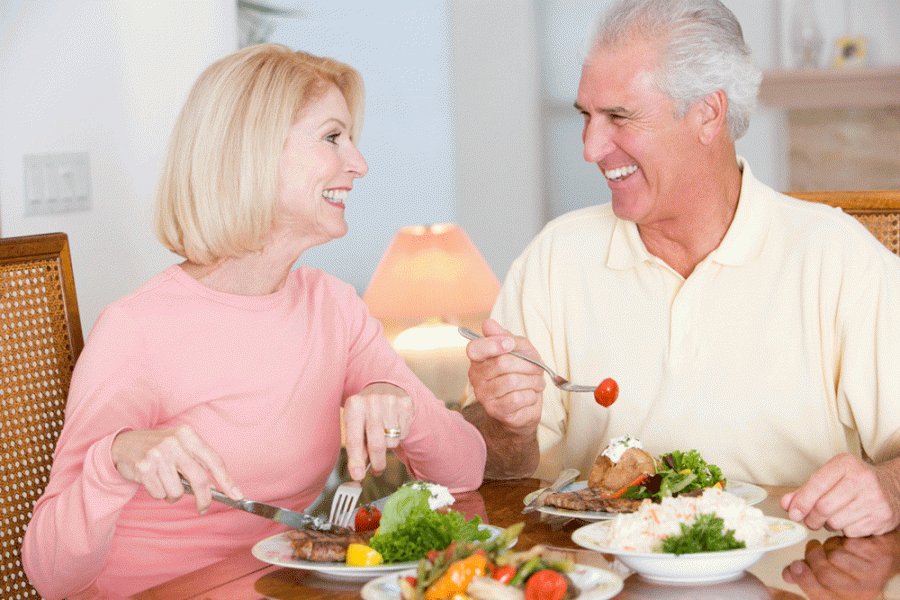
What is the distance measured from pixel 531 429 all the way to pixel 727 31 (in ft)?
2.46

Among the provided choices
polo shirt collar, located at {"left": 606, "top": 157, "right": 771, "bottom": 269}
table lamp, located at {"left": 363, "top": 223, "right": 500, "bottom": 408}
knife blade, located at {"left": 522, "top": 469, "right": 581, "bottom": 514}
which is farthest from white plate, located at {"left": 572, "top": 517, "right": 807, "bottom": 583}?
table lamp, located at {"left": 363, "top": 223, "right": 500, "bottom": 408}

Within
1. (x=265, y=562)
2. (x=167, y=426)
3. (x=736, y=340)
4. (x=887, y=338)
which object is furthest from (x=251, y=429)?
(x=887, y=338)

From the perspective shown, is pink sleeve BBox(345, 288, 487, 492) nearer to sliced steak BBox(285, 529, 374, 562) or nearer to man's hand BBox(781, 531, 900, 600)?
sliced steak BBox(285, 529, 374, 562)

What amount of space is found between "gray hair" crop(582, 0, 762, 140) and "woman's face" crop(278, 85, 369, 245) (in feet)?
1.52

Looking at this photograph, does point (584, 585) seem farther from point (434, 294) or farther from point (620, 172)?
point (434, 294)

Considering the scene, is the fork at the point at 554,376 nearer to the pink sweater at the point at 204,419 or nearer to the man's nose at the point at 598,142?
the pink sweater at the point at 204,419

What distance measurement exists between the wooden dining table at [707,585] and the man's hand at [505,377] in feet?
0.78

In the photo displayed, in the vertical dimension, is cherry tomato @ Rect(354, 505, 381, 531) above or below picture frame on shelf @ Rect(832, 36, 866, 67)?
below

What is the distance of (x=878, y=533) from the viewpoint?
3.72ft

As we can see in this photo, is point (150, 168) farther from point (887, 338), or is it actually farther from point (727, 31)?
point (887, 338)

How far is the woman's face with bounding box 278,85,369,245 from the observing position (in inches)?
57.5

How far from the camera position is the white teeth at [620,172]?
1.66 meters

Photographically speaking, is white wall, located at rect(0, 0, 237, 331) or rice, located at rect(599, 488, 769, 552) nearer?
rice, located at rect(599, 488, 769, 552)

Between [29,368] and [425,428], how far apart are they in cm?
61
